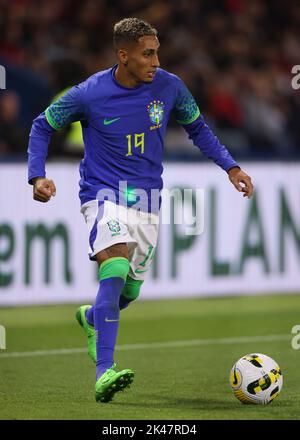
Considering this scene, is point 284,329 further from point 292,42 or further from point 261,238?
point 292,42

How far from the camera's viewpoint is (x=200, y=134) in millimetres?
7801

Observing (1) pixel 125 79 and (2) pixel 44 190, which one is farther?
(1) pixel 125 79

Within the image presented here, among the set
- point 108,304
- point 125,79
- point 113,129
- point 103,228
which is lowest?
point 108,304

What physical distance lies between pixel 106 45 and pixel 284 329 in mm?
5872

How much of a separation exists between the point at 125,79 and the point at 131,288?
4.47 ft

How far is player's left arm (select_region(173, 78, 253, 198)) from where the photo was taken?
7.62 metres

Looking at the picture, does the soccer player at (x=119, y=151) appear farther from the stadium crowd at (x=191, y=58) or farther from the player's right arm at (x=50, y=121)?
the stadium crowd at (x=191, y=58)

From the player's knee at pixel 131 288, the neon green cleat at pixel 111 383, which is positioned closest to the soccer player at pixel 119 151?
Answer: the player's knee at pixel 131 288

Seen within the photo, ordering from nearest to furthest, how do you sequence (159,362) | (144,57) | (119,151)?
(144,57)
(119,151)
(159,362)

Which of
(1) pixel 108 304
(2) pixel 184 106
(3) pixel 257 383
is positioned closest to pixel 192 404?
(3) pixel 257 383

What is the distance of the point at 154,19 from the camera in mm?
15531

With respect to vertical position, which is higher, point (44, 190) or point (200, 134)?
point (200, 134)

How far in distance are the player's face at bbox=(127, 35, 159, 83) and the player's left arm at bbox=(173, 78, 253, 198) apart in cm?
42

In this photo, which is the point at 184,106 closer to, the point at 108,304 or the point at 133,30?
the point at 133,30
